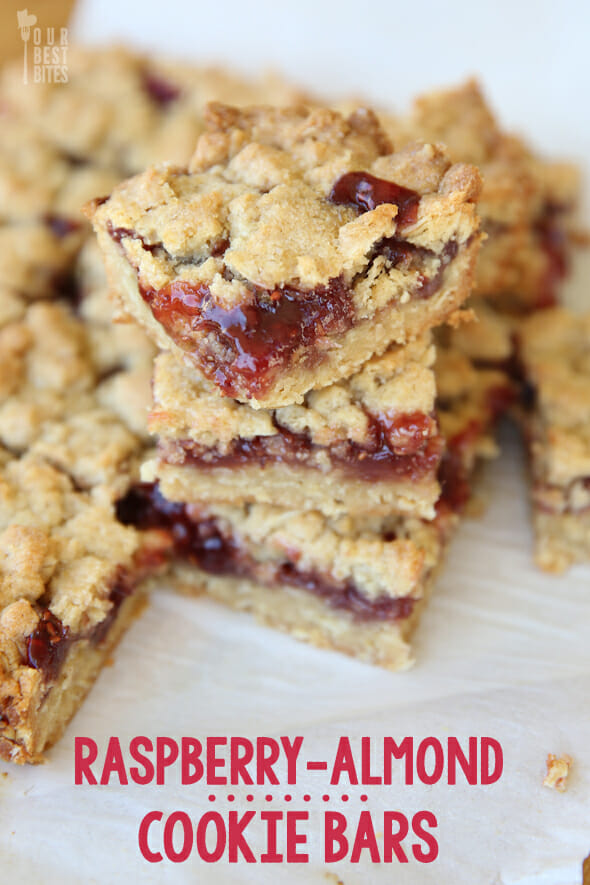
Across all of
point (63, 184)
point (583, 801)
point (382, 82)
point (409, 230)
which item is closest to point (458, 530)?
point (583, 801)

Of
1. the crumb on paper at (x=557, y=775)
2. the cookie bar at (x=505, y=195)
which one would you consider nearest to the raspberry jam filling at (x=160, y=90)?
the cookie bar at (x=505, y=195)

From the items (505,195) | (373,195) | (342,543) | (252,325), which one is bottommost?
(342,543)

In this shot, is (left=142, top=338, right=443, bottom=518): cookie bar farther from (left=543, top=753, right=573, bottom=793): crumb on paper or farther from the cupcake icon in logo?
the cupcake icon in logo

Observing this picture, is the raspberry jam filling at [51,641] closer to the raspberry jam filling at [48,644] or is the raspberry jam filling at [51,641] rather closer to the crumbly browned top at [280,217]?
the raspberry jam filling at [48,644]

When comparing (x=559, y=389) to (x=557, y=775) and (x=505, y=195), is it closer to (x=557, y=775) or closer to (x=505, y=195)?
(x=505, y=195)

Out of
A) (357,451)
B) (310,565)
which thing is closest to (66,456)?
(310,565)
